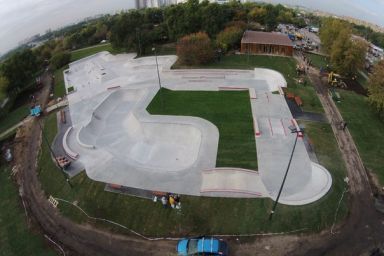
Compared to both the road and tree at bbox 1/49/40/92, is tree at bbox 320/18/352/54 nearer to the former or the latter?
the road

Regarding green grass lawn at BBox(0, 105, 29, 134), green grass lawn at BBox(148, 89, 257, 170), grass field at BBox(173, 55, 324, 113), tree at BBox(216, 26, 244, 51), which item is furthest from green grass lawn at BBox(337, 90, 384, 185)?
green grass lawn at BBox(0, 105, 29, 134)

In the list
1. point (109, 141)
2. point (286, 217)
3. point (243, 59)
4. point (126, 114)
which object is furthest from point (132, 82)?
point (286, 217)

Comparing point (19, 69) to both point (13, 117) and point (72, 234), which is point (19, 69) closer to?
point (13, 117)

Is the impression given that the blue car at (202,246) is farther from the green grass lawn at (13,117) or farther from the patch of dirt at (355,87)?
the green grass lawn at (13,117)

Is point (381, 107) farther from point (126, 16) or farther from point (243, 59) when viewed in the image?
point (126, 16)

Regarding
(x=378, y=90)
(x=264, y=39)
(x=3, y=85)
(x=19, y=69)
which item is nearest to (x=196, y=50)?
(x=264, y=39)
